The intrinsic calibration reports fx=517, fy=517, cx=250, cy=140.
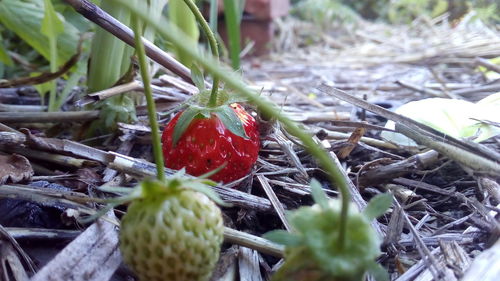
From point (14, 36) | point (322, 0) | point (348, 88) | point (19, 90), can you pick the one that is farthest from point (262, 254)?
point (322, 0)

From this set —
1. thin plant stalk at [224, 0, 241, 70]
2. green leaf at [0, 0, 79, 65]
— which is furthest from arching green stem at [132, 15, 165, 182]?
green leaf at [0, 0, 79, 65]

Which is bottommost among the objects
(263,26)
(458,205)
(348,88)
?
(263,26)

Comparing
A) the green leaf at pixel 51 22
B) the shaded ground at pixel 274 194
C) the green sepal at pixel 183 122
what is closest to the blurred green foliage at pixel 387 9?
the shaded ground at pixel 274 194

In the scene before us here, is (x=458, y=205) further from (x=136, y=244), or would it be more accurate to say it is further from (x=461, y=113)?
(x=136, y=244)

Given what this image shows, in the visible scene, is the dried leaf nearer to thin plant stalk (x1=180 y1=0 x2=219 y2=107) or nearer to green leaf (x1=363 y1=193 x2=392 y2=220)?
thin plant stalk (x1=180 y1=0 x2=219 y2=107)

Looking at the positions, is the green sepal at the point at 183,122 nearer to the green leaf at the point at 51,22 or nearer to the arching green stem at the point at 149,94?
the arching green stem at the point at 149,94

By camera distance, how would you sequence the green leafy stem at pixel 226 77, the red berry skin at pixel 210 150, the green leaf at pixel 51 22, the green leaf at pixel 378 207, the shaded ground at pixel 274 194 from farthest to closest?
the green leaf at pixel 51 22 < the red berry skin at pixel 210 150 < the shaded ground at pixel 274 194 < the green leaf at pixel 378 207 < the green leafy stem at pixel 226 77
